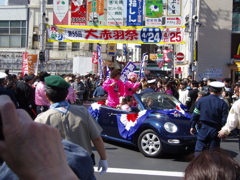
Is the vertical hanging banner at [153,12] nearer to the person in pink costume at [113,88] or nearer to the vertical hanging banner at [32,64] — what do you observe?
the vertical hanging banner at [32,64]

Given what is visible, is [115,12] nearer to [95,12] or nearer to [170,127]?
[95,12]

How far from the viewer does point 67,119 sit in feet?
10.1

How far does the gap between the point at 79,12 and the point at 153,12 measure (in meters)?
4.19

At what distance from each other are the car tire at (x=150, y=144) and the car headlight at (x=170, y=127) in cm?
30

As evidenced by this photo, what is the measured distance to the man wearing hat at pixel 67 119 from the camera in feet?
10.0

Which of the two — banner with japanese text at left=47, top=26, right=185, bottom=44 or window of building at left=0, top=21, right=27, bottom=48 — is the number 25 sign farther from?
window of building at left=0, top=21, right=27, bottom=48

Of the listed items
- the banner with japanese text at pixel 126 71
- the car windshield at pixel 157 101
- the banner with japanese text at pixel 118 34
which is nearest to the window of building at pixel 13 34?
the banner with japanese text at pixel 118 34

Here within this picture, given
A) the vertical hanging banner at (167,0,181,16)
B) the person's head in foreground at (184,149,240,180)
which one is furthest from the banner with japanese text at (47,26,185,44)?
the person's head in foreground at (184,149,240,180)

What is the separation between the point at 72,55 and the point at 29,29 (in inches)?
206

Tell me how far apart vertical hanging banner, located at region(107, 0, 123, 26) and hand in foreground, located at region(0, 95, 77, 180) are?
16.6 m

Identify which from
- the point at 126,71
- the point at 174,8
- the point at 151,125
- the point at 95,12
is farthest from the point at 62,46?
the point at 151,125

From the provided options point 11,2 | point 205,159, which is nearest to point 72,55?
point 11,2

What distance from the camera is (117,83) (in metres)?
8.67

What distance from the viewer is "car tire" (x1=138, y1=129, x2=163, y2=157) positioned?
707 centimetres
